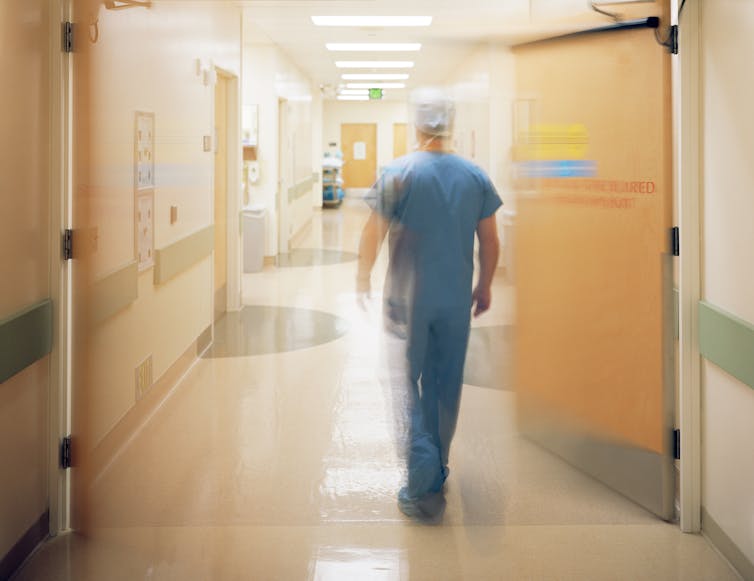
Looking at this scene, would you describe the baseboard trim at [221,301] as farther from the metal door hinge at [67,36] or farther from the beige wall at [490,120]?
the metal door hinge at [67,36]

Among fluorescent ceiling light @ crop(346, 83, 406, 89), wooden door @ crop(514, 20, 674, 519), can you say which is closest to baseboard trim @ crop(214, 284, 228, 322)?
wooden door @ crop(514, 20, 674, 519)

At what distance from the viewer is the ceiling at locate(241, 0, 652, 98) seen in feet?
12.8

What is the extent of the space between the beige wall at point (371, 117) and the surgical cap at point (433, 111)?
1691 centimetres

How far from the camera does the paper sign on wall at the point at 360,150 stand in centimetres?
2091

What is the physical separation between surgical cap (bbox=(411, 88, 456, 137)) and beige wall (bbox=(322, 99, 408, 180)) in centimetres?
1691

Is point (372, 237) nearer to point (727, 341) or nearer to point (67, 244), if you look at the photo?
point (67, 244)

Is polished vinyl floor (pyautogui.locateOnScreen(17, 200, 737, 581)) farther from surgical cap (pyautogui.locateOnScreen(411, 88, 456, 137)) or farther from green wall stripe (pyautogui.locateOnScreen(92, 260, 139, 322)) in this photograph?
surgical cap (pyautogui.locateOnScreen(411, 88, 456, 137))

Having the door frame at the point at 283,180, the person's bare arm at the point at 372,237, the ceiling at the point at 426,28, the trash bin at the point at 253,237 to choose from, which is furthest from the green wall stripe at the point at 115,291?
the door frame at the point at 283,180

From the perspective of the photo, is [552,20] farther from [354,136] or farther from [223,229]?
[354,136]

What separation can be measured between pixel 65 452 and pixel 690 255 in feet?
7.73

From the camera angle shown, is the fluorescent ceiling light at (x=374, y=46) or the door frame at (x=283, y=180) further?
the door frame at (x=283, y=180)

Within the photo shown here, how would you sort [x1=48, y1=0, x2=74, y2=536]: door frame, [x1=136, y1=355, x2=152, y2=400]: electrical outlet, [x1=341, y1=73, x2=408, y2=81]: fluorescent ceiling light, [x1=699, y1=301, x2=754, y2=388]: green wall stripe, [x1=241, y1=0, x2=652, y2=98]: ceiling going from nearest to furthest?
1. [x1=699, y1=301, x2=754, y2=388]: green wall stripe
2. [x1=48, y1=0, x2=74, y2=536]: door frame
3. [x1=241, y1=0, x2=652, y2=98]: ceiling
4. [x1=136, y1=355, x2=152, y2=400]: electrical outlet
5. [x1=341, y1=73, x2=408, y2=81]: fluorescent ceiling light

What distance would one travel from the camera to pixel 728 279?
275cm

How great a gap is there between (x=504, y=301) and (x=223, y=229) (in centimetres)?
269
